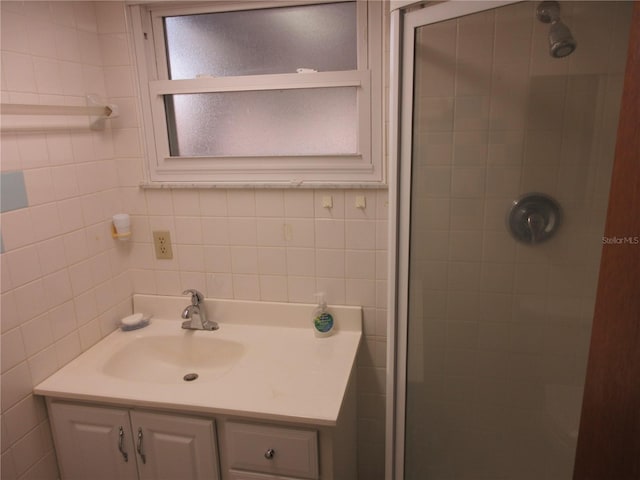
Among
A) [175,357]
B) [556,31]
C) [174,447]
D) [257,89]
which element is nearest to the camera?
[556,31]

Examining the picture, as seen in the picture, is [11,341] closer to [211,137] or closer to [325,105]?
[211,137]

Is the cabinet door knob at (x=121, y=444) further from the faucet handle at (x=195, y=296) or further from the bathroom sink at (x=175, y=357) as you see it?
the faucet handle at (x=195, y=296)

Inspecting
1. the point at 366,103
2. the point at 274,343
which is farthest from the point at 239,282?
the point at 366,103

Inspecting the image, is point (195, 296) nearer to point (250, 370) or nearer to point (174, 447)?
point (250, 370)

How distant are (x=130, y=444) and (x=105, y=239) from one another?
73cm

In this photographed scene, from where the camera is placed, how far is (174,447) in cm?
136

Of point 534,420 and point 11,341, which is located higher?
point 11,341

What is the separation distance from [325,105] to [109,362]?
3.85 feet

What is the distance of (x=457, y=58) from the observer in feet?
3.69

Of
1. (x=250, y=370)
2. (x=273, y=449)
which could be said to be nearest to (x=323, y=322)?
(x=250, y=370)

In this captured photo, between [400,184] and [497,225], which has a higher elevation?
[400,184]

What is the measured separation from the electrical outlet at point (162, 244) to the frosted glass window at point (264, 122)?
0.32 m

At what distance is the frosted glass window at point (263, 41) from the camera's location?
5.08 feet

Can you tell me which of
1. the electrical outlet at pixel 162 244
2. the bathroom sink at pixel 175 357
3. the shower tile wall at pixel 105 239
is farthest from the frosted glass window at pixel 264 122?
the bathroom sink at pixel 175 357
